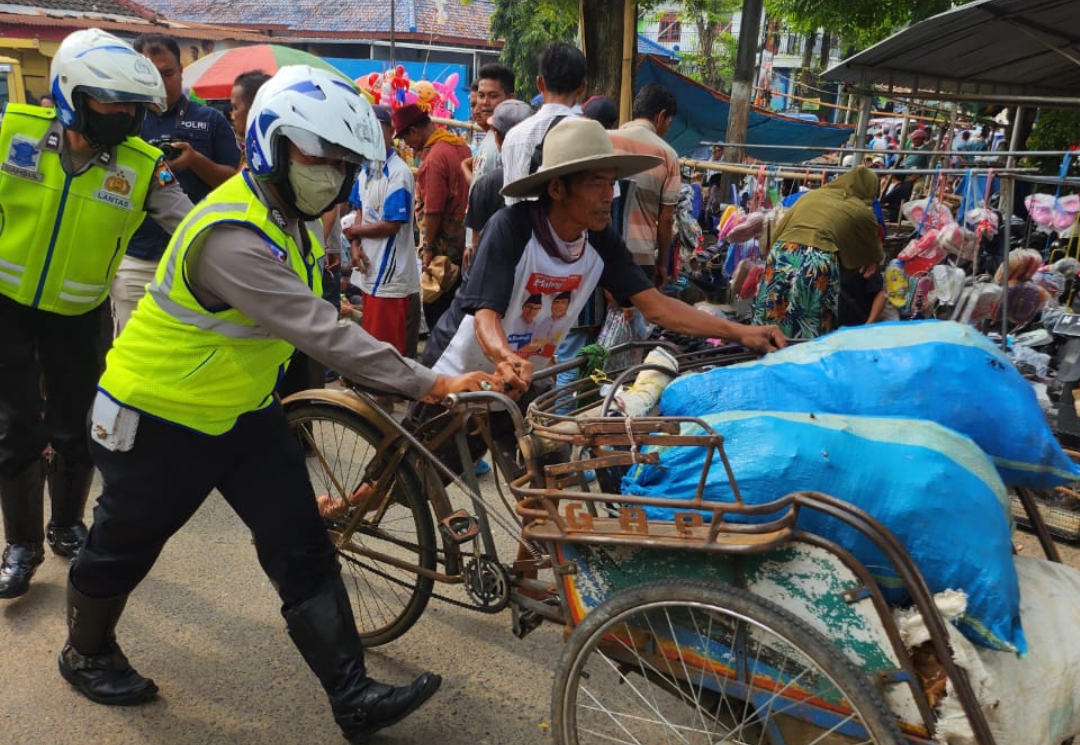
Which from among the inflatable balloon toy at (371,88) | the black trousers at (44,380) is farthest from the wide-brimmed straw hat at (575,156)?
the inflatable balloon toy at (371,88)

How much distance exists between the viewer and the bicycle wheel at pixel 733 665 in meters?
1.70

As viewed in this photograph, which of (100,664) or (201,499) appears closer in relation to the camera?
(201,499)

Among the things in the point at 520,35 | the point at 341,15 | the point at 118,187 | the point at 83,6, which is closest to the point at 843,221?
the point at 118,187

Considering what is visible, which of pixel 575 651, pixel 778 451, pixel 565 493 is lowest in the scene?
pixel 575 651

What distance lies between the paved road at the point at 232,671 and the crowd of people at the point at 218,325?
0.39 feet

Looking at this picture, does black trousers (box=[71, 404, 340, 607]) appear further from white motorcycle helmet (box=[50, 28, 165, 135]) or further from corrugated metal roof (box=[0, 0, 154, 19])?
corrugated metal roof (box=[0, 0, 154, 19])

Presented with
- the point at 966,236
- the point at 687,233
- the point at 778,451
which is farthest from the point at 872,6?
the point at 778,451

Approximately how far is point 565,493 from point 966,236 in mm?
3595

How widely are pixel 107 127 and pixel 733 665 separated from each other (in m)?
2.45

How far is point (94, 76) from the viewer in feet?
8.77

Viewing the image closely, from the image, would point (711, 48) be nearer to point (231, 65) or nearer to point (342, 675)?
point (231, 65)

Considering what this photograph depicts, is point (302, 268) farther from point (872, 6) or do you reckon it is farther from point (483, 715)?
point (872, 6)

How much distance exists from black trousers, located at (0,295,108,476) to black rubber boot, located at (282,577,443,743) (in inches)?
54.4

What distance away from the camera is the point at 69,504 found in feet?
11.2
